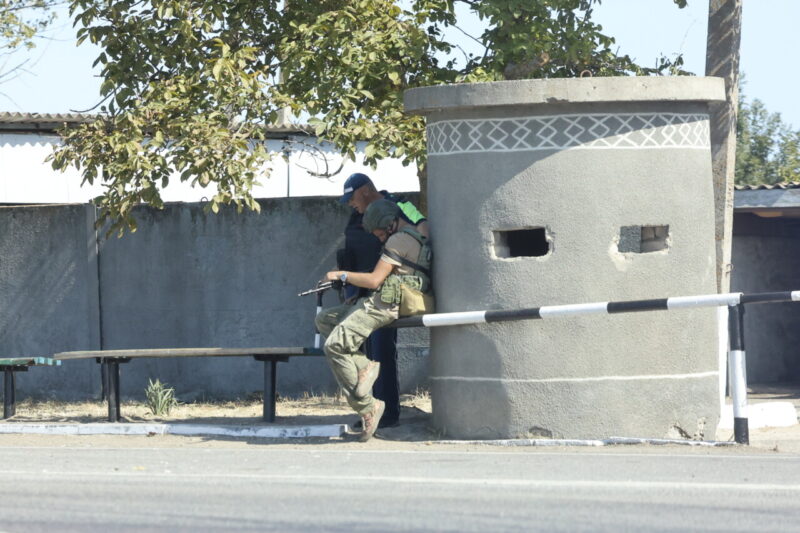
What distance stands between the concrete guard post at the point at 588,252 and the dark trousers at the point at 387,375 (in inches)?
41.1

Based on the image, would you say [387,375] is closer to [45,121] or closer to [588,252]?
[588,252]

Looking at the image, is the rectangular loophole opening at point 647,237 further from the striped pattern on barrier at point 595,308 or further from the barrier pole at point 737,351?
the barrier pole at point 737,351

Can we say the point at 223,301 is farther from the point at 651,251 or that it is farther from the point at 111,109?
the point at 651,251

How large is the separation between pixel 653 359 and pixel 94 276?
6.83 meters

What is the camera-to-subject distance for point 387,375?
10.4 m

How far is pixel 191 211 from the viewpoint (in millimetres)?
13758

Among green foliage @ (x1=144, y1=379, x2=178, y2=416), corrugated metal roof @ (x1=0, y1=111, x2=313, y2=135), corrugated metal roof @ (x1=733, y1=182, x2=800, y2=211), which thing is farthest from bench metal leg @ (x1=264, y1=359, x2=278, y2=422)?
corrugated metal roof @ (x1=0, y1=111, x2=313, y2=135)

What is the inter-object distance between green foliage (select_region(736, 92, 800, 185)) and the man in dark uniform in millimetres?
22381

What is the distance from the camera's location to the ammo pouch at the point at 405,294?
31.3 feet

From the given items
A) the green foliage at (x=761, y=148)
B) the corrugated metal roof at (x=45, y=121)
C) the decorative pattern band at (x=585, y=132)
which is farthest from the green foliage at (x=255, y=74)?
the green foliage at (x=761, y=148)

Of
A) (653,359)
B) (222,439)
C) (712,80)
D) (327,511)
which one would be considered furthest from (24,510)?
(712,80)

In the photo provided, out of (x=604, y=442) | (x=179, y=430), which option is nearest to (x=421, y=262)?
(x=604, y=442)

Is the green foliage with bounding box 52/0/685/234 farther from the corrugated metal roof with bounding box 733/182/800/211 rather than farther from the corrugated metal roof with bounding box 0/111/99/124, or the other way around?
the corrugated metal roof with bounding box 0/111/99/124

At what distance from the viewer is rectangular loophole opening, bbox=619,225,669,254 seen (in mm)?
9344
